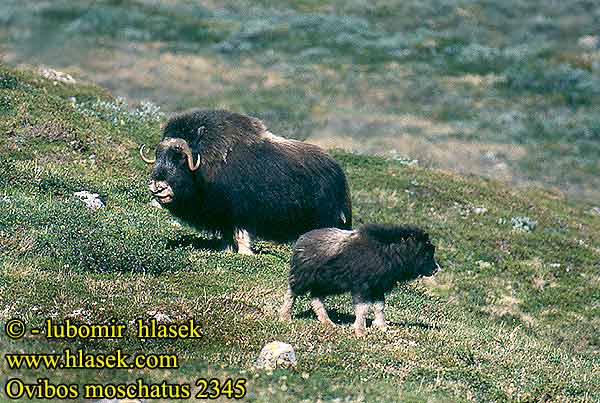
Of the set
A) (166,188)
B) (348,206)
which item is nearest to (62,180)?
(166,188)

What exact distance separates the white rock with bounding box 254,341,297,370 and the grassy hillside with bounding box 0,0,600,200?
24.8 metres

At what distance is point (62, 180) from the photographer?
698 inches

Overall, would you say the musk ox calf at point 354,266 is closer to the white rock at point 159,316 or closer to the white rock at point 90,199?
the white rock at point 159,316

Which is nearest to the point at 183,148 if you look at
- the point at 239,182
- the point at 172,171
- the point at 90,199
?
the point at 172,171

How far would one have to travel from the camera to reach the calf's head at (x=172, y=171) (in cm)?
1603

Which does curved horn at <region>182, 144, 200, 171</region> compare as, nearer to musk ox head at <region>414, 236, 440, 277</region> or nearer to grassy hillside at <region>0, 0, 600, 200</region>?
musk ox head at <region>414, 236, 440, 277</region>

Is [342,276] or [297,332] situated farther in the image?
[342,276]

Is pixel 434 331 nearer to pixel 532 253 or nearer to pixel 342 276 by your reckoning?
pixel 342 276

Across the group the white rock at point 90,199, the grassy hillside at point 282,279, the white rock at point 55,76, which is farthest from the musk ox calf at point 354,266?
the white rock at point 55,76

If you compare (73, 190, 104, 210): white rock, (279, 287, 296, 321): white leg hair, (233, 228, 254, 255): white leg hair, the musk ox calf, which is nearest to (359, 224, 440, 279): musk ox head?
the musk ox calf

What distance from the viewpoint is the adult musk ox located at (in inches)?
647

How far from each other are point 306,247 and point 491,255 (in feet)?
33.1

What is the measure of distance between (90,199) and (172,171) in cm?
198

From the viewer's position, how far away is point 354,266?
12375 mm
